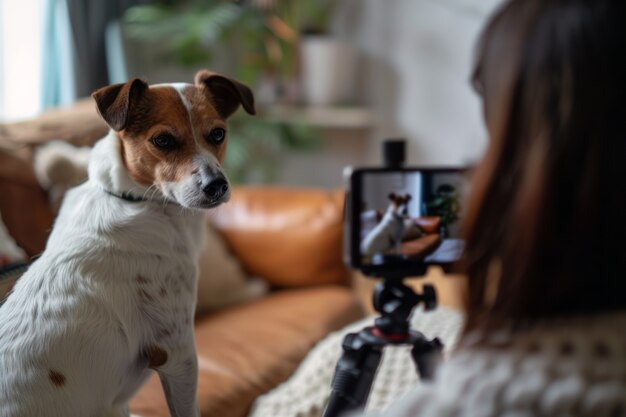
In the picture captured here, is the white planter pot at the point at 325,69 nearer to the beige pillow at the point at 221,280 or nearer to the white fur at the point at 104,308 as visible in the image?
the beige pillow at the point at 221,280

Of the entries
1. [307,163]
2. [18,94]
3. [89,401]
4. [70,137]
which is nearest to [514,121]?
[89,401]

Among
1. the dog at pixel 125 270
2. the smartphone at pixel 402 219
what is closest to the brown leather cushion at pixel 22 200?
the dog at pixel 125 270

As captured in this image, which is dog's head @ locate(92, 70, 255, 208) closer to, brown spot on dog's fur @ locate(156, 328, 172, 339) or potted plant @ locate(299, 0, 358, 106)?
brown spot on dog's fur @ locate(156, 328, 172, 339)

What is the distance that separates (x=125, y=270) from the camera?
846mm

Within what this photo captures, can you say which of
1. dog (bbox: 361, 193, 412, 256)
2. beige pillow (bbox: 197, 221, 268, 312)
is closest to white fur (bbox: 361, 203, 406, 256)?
dog (bbox: 361, 193, 412, 256)

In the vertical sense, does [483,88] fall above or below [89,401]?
above

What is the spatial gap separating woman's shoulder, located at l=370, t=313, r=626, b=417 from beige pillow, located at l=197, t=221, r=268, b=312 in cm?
118

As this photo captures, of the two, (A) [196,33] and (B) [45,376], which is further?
(A) [196,33]

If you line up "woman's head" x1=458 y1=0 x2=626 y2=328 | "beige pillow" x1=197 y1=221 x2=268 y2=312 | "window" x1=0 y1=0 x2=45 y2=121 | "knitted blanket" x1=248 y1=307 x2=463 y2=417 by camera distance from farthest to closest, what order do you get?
"window" x1=0 y1=0 x2=45 y2=121, "beige pillow" x1=197 y1=221 x2=268 y2=312, "knitted blanket" x1=248 y1=307 x2=463 y2=417, "woman's head" x1=458 y1=0 x2=626 y2=328

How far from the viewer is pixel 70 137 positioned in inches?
57.9

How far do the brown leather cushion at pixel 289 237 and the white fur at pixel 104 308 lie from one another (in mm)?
948

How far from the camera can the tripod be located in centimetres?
83

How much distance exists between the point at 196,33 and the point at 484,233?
1796mm

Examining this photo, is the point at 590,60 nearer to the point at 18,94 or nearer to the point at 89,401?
the point at 89,401
